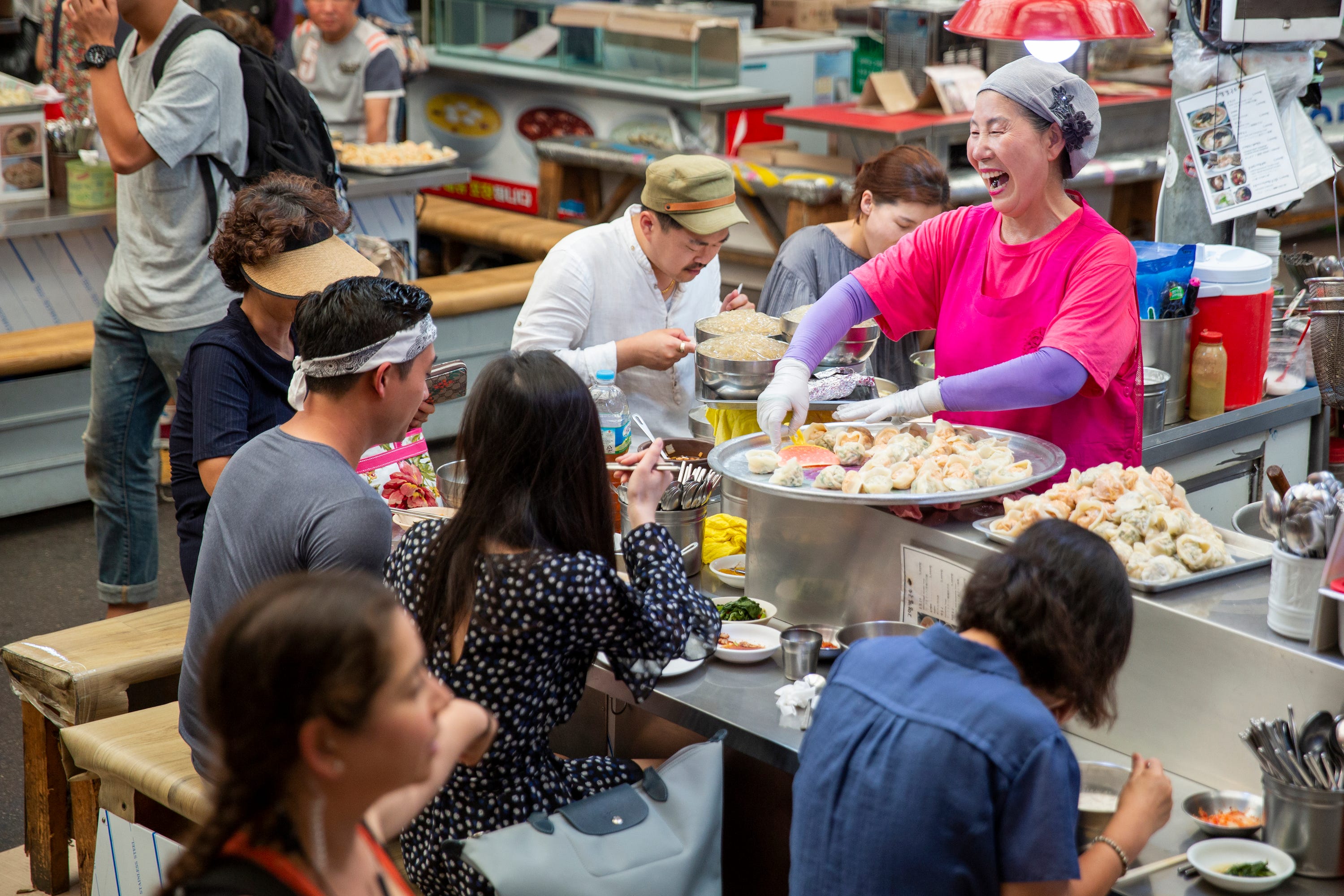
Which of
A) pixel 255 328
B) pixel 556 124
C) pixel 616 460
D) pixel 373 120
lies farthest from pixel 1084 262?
pixel 556 124

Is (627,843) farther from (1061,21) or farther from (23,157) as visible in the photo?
(23,157)

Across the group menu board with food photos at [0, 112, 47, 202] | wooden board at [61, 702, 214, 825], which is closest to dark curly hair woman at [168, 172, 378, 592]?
wooden board at [61, 702, 214, 825]

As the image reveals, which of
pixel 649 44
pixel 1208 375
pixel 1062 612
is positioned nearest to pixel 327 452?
pixel 1062 612

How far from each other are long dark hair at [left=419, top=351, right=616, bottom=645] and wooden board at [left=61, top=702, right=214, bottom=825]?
2.90ft

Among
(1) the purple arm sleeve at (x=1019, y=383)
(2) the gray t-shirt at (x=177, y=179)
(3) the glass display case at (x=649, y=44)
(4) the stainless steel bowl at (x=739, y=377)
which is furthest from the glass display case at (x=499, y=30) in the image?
(1) the purple arm sleeve at (x=1019, y=383)

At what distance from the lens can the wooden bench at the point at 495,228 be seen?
24.2ft

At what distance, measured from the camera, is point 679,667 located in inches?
98.0

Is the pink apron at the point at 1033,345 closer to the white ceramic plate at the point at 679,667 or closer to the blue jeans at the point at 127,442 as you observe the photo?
the white ceramic plate at the point at 679,667

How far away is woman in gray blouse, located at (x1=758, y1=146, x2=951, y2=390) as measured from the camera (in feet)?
12.7

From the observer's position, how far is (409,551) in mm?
2238

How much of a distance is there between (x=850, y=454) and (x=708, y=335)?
0.80 m

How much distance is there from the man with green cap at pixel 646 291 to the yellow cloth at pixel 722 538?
577 millimetres

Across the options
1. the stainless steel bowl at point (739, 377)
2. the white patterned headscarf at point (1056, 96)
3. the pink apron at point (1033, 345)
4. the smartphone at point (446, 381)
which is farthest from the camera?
the smartphone at point (446, 381)

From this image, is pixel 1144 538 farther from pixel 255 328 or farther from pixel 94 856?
pixel 94 856
